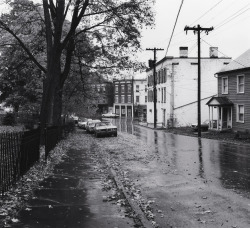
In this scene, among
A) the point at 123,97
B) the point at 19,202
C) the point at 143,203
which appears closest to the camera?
the point at 19,202

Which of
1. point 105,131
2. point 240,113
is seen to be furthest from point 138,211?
point 240,113

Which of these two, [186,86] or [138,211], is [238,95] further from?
[138,211]

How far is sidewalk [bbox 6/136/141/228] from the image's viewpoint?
6652mm

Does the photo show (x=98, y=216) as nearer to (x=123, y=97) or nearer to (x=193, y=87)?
(x=193, y=87)

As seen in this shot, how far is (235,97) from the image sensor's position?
1391 inches

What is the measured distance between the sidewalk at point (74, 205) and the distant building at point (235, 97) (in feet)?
79.8

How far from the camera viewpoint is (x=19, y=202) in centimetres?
782

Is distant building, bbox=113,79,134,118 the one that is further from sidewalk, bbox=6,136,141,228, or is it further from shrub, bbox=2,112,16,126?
sidewalk, bbox=6,136,141,228

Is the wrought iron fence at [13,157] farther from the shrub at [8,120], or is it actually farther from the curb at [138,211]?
the shrub at [8,120]

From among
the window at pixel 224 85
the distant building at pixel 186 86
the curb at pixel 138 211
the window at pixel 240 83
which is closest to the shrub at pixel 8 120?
the distant building at pixel 186 86

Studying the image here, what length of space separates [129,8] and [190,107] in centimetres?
3081

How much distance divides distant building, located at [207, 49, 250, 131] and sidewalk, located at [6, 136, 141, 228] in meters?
24.3

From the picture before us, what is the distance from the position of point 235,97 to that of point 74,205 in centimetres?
3007

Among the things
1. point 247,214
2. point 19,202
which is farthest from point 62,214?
point 247,214
